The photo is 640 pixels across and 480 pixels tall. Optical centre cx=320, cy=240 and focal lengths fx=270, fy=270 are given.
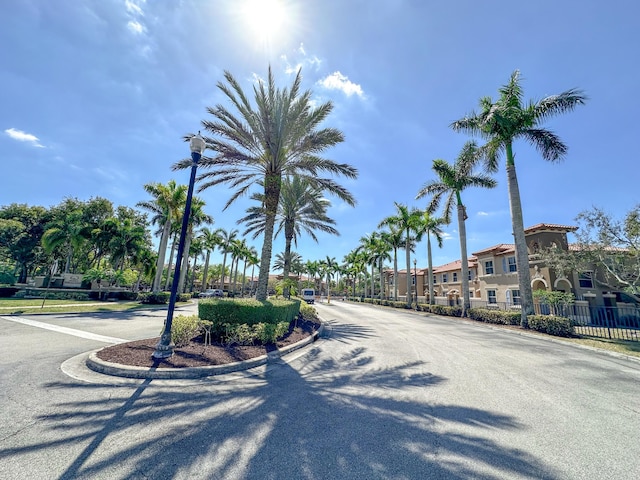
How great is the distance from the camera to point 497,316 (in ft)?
58.7

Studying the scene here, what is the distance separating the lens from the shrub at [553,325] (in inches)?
516

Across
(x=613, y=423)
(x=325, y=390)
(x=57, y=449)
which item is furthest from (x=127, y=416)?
(x=613, y=423)

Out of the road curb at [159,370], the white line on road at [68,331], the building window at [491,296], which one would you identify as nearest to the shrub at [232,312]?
the road curb at [159,370]

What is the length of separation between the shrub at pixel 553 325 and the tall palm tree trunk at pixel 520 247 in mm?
768

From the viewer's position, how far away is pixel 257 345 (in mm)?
8727

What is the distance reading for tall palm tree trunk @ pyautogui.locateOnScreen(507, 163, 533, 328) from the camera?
15.7m

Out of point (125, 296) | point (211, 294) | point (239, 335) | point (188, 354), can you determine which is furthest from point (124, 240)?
point (188, 354)

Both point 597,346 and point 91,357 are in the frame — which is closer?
point 91,357

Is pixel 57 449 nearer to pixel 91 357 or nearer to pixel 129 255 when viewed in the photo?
pixel 91 357

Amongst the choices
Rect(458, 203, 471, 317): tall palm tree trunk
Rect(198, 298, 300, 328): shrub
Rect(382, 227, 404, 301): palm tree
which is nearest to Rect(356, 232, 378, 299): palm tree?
Rect(382, 227, 404, 301): palm tree

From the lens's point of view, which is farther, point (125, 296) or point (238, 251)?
point (238, 251)

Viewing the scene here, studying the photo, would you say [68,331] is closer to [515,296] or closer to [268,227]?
[268,227]

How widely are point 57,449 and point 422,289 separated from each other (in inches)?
2197

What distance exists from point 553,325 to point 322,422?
594 inches
